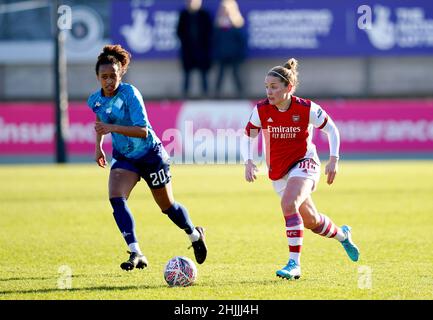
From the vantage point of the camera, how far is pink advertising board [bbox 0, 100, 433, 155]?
2395 centimetres

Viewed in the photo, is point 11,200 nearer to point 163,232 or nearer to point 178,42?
point 163,232

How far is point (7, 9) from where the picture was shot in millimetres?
29266

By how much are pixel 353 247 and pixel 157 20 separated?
20159 mm

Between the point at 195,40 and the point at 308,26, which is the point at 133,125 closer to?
the point at 195,40

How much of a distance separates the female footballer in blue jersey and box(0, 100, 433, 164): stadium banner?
14733 mm

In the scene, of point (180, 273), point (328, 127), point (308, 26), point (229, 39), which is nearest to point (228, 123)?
point (229, 39)

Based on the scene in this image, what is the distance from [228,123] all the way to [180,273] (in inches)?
657

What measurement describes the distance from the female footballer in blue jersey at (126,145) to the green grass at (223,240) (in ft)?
1.90

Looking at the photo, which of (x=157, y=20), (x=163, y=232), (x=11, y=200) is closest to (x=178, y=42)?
(x=157, y=20)

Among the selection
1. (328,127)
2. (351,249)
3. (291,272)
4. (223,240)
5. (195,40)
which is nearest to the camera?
(291,272)

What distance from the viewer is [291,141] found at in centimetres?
838

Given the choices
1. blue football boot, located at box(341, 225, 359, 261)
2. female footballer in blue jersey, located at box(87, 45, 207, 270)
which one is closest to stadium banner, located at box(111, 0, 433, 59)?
blue football boot, located at box(341, 225, 359, 261)

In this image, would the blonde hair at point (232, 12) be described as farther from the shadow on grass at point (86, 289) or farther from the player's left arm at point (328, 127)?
the shadow on grass at point (86, 289)
